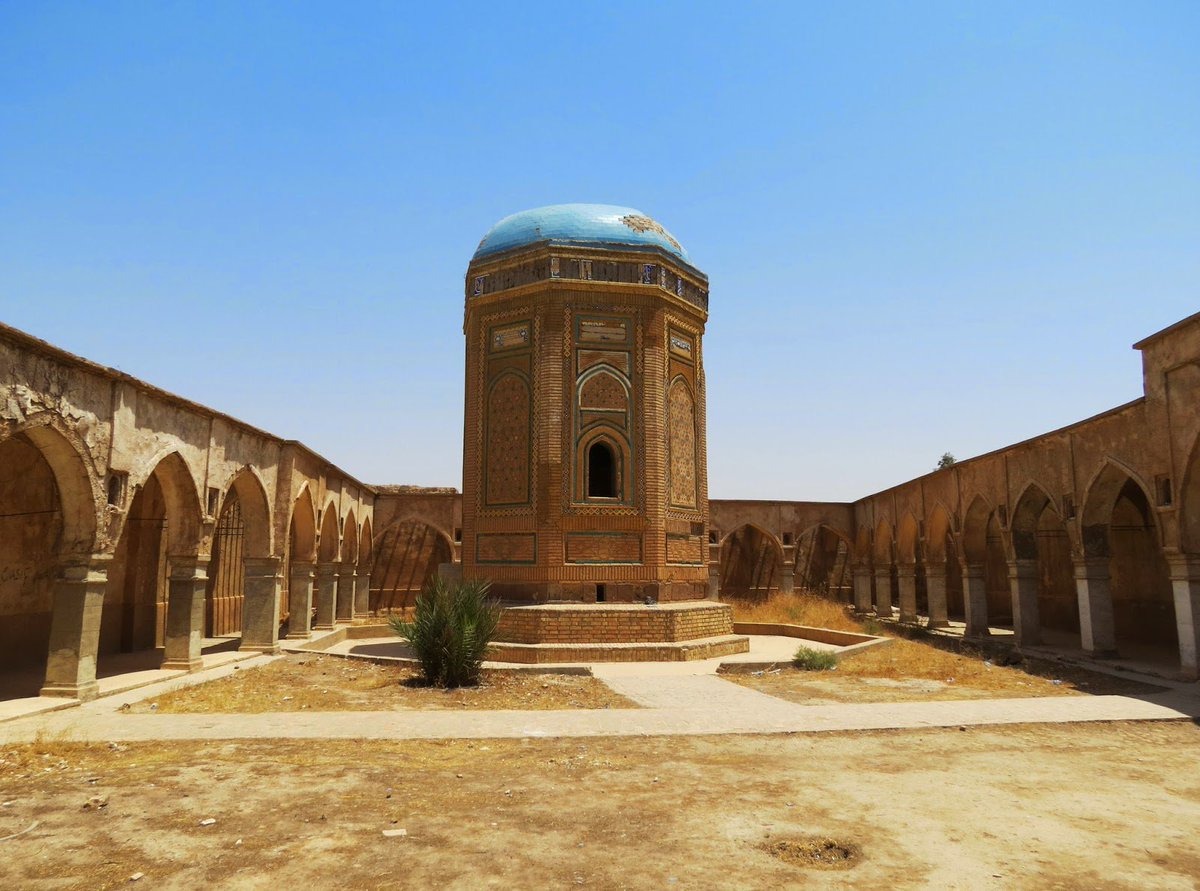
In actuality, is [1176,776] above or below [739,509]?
below

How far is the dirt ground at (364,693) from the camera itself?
1082 cm

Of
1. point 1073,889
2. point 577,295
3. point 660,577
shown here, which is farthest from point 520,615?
point 1073,889

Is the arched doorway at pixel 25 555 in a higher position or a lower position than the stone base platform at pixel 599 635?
higher

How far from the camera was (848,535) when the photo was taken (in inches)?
1234

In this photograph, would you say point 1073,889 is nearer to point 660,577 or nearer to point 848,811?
point 848,811

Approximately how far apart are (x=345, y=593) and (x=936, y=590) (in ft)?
57.0

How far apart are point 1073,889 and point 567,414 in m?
13.8

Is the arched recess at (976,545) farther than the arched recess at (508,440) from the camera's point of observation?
Yes

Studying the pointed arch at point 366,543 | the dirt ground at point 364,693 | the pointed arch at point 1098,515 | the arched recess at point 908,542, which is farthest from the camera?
the pointed arch at point 366,543

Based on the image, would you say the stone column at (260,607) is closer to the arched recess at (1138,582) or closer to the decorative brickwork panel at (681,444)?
the decorative brickwork panel at (681,444)

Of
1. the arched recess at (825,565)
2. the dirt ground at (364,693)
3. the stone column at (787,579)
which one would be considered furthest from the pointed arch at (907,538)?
the dirt ground at (364,693)

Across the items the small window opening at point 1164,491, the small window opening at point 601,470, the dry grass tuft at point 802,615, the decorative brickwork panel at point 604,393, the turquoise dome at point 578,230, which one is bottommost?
the dry grass tuft at point 802,615

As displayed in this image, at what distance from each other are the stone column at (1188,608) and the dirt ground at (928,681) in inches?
39.9

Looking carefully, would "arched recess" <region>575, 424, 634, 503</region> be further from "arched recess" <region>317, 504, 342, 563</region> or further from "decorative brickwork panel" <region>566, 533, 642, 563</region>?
"arched recess" <region>317, 504, 342, 563</region>
